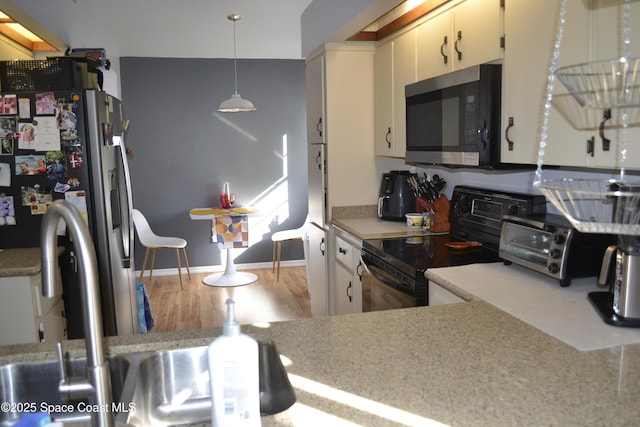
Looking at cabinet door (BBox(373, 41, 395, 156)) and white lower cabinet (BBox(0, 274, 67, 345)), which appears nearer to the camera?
white lower cabinet (BBox(0, 274, 67, 345))

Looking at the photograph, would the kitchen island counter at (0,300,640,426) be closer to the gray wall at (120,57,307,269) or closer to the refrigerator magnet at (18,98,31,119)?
the refrigerator magnet at (18,98,31,119)

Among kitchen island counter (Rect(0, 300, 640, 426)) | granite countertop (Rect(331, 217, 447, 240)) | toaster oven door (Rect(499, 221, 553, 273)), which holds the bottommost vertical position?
kitchen island counter (Rect(0, 300, 640, 426))

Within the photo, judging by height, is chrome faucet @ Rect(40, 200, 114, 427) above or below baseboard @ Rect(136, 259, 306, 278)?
above

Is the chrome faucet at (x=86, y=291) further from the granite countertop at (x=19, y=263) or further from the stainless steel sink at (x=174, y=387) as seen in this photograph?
the granite countertop at (x=19, y=263)

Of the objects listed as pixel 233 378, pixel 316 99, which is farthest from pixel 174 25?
pixel 233 378

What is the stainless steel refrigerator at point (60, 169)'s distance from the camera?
2.81 m

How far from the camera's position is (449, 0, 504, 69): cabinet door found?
225 cm

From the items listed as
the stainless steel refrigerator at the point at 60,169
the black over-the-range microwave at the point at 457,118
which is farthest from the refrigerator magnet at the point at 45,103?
the black over-the-range microwave at the point at 457,118

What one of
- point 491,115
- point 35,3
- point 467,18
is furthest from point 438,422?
point 35,3

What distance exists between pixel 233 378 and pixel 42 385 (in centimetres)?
70

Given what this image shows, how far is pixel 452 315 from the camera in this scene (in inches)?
63.7

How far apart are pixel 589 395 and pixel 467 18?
6.08 feet

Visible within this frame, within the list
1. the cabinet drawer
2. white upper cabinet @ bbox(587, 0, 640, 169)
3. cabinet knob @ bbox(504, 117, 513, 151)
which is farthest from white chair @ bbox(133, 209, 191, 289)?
white upper cabinet @ bbox(587, 0, 640, 169)

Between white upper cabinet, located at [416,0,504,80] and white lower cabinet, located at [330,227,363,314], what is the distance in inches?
41.5
